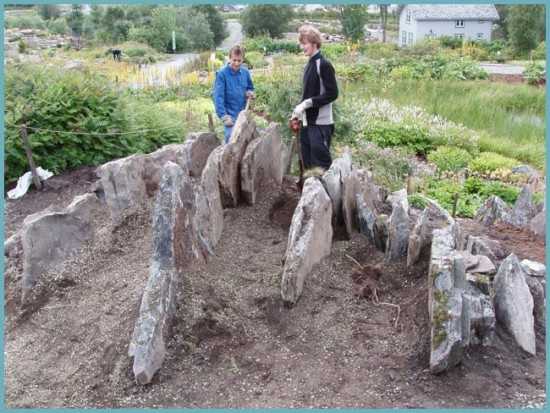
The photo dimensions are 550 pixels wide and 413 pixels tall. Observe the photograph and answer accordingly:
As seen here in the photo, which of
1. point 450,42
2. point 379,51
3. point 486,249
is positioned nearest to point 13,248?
point 486,249

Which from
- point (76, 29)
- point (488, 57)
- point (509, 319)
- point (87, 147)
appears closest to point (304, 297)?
point (509, 319)

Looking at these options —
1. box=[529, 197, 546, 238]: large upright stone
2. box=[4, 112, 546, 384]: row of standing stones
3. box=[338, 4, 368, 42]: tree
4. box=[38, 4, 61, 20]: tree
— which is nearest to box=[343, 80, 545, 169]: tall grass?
box=[529, 197, 546, 238]: large upright stone

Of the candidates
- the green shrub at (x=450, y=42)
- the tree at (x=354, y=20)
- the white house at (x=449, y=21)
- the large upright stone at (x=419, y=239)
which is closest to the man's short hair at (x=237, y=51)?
the large upright stone at (x=419, y=239)

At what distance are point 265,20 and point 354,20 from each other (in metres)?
5.76

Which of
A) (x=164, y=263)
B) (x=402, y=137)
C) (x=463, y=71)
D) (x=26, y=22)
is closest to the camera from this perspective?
(x=164, y=263)

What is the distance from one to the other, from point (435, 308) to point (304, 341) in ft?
3.06

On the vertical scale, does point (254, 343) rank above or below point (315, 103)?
below

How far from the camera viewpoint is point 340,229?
5.41 m

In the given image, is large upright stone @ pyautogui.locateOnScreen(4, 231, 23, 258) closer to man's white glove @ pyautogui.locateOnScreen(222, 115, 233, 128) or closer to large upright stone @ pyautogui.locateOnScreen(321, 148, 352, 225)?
man's white glove @ pyautogui.locateOnScreen(222, 115, 233, 128)

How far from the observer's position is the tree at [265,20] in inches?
1544

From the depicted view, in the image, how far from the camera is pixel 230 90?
24.3 feet

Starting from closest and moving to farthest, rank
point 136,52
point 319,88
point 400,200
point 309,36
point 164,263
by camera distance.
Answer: point 164,263, point 400,200, point 309,36, point 319,88, point 136,52

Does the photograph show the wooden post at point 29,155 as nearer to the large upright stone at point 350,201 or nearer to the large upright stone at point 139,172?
the large upright stone at point 139,172

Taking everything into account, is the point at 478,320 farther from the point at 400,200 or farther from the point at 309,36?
the point at 309,36
